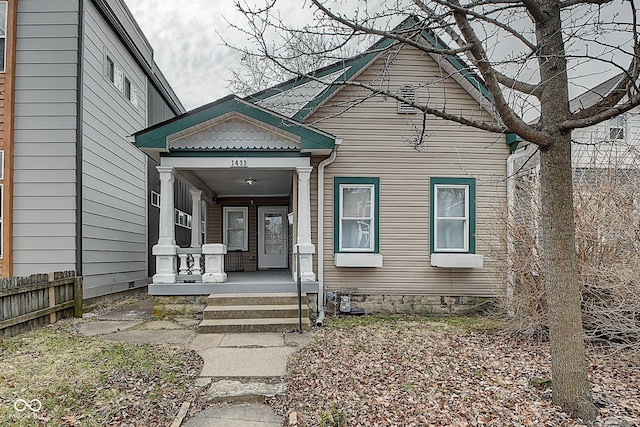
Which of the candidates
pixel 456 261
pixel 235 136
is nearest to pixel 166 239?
pixel 235 136

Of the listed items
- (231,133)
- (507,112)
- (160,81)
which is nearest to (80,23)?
(231,133)

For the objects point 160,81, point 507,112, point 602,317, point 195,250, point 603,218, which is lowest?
point 602,317

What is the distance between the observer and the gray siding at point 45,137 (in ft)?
27.0

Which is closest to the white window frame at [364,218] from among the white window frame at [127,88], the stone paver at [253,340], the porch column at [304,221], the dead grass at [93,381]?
the porch column at [304,221]

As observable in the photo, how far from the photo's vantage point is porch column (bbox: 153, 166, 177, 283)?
25.7ft

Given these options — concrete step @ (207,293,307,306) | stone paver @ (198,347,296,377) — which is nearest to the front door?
concrete step @ (207,293,307,306)

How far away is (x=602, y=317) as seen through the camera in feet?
18.0

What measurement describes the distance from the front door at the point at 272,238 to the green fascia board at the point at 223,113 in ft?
18.0

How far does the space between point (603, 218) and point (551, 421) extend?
307cm

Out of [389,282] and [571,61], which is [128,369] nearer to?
[389,282]

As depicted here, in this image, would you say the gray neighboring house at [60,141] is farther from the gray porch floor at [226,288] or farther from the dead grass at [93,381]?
the dead grass at [93,381]

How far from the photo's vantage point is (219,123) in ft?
26.1

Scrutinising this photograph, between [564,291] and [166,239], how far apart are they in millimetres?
6312

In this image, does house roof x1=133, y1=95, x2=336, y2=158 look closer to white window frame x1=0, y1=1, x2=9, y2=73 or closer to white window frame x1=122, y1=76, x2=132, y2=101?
white window frame x1=0, y1=1, x2=9, y2=73
